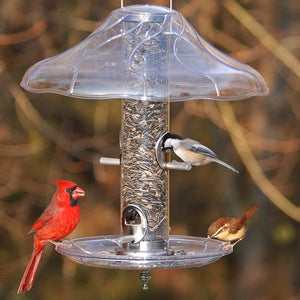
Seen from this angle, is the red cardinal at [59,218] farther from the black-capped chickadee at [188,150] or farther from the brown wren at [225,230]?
the brown wren at [225,230]

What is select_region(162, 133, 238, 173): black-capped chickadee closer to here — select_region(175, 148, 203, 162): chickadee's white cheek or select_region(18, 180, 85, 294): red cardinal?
select_region(175, 148, 203, 162): chickadee's white cheek

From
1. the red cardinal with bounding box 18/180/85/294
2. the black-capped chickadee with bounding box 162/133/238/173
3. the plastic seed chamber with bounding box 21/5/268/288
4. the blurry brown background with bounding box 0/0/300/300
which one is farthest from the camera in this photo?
the blurry brown background with bounding box 0/0/300/300

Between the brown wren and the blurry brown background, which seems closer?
the brown wren

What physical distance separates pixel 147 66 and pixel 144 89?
223mm

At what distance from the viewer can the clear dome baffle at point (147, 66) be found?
3.78 meters

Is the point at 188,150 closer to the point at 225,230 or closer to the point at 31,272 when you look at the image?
the point at 225,230

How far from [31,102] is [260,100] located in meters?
2.33

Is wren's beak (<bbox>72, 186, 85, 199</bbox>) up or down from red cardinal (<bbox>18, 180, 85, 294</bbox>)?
up

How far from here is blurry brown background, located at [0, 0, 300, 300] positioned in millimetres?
7496

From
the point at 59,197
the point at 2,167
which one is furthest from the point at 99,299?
the point at 59,197

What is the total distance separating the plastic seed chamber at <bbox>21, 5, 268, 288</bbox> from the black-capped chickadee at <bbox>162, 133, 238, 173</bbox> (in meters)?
0.06

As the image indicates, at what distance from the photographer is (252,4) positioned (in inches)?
306

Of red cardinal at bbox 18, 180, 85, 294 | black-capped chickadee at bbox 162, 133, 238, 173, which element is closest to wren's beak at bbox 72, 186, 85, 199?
red cardinal at bbox 18, 180, 85, 294

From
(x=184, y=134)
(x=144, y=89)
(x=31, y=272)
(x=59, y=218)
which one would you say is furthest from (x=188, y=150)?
(x=184, y=134)
